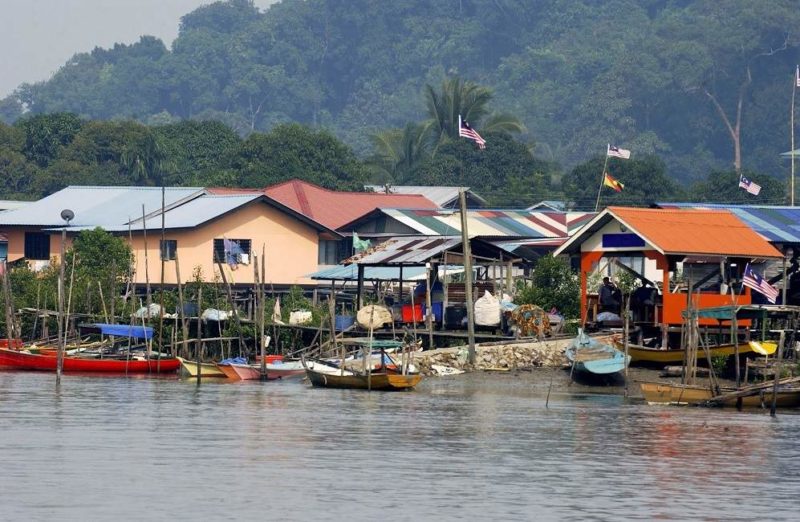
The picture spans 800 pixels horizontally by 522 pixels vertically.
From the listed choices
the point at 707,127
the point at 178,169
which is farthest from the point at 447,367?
the point at 707,127

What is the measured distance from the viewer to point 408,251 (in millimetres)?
44188

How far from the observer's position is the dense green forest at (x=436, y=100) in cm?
7756

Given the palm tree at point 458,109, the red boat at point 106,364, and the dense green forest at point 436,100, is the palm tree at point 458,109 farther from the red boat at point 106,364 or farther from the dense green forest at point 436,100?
the red boat at point 106,364

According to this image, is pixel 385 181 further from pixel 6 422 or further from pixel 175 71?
pixel 175 71

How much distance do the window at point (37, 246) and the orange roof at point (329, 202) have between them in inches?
306

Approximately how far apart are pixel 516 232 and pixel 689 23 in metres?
69.1

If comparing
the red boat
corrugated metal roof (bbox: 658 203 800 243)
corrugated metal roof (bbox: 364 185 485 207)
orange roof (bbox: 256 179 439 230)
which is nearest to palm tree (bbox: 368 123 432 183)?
corrugated metal roof (bbox: 364 185 485 207)

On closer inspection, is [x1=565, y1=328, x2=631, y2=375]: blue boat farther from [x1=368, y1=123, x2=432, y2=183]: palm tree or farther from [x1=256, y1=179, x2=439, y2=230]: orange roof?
[x1=368, y1=123, x2=432, y2=183]: palm tree

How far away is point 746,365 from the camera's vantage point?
35250 millimetres

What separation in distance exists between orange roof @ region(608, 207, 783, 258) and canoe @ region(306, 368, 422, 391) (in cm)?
623

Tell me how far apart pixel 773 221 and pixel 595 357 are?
10.0m

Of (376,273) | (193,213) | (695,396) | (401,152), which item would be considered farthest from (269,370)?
(401,152)

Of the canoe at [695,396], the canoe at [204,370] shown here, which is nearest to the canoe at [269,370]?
the canoe at [204,370]

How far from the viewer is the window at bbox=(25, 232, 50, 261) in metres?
58.7
